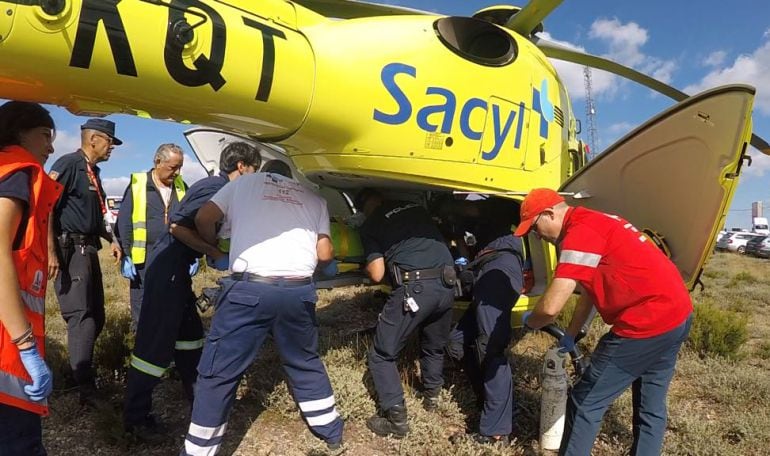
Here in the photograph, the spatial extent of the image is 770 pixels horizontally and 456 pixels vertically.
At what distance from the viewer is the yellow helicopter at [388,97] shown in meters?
2.17

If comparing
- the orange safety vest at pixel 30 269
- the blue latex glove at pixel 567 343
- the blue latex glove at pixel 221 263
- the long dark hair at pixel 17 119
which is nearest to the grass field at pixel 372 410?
the blue latex glove at pixel 567 343

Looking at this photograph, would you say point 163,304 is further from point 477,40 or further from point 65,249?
point 477,40

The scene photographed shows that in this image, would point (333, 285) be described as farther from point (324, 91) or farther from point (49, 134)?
point (49, 134)

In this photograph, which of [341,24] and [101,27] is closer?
[101,27]

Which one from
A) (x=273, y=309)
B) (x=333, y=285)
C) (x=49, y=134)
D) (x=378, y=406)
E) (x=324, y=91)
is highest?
(x=324, y=91)

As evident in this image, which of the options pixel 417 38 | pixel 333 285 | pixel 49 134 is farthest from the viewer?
pixel 333 285

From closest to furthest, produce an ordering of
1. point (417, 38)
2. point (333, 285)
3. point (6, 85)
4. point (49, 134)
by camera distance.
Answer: point (6, 85) → point (49, 134) → point (417, 38) → point (333, 285)

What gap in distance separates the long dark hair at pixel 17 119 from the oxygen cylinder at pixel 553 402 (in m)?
3.23

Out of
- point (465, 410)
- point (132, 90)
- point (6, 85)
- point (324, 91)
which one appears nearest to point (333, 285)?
point (465, 410)

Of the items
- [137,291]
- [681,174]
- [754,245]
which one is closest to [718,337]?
[681,174]

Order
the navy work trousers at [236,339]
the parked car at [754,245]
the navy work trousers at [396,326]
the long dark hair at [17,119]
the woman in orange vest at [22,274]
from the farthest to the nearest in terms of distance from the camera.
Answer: the parked car at [754,245]
the navy work trousers at [396,326]
the navy work trousers at [236,339]
the long dark hair at [17,119]
the woman in orange vest at [22,274]

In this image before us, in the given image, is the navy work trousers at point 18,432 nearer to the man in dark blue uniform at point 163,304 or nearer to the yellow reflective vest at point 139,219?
the man in dark blue uniform at point 163,304

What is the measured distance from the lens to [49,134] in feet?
7.45

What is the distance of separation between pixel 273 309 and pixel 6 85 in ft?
5.33
